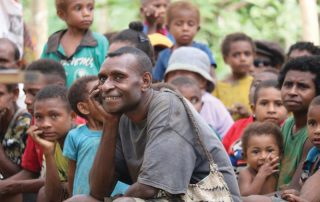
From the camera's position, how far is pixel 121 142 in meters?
5.83

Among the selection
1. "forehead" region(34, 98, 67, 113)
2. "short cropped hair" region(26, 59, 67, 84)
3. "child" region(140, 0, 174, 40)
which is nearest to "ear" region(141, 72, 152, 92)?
"forehead" region(34, 98, 67, 113)

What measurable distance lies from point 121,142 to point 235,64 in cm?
387

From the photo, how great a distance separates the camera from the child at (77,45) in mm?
8305

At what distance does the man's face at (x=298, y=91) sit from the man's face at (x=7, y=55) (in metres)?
2.62

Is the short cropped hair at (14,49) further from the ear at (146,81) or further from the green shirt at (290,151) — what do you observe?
the ear at (146,81)

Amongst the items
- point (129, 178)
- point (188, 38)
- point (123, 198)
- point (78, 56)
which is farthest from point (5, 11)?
point (123, 198)

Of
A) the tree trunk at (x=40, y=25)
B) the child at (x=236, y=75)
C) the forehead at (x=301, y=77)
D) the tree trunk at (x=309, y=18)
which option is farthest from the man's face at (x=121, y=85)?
the tree trunk at (x=40, y=25)

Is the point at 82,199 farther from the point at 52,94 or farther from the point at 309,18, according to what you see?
the point at 309,18

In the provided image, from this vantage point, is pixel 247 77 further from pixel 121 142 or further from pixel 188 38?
pixel 121 142

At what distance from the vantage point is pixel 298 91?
6.96 m

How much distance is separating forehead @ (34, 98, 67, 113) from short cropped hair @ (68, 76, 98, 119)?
216 mm

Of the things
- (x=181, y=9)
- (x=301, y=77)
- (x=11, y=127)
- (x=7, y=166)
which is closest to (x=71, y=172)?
(x=7, y=166)

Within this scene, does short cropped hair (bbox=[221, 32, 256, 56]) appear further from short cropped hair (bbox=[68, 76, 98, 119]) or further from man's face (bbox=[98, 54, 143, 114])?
man's face (bbox=[98, 54, 143, 114])

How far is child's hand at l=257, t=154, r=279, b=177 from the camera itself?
6863mm
